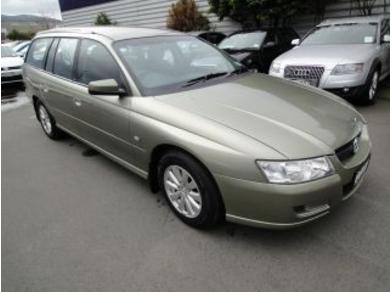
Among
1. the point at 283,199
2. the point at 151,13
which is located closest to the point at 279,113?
the point at 283,199

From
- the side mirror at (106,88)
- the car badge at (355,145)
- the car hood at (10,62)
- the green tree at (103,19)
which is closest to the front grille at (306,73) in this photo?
the car badge at (355,145)

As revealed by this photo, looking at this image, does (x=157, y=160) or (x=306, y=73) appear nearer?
(x=157, y=160)

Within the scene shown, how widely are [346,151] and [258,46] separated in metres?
6.41

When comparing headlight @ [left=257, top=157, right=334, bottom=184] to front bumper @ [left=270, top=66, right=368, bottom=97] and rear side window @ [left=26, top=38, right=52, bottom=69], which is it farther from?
rear side window @ [left=26, top=38, right=52, bottom=69]

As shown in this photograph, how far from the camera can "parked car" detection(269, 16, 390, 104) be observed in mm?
5996

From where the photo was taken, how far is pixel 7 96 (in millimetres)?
11109

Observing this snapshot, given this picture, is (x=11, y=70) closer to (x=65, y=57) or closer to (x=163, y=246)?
(x=65, y=57)

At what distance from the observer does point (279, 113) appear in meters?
3.09

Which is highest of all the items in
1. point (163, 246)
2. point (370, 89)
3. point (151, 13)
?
point (151, 13)

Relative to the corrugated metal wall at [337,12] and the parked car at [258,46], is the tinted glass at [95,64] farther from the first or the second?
the corrugated metal wall at [337,12]

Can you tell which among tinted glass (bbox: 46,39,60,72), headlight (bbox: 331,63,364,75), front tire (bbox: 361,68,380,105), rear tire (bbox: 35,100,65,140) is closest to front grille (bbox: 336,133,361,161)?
headlight (bbox: 331,63,364,75)

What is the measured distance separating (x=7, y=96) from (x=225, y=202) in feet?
33.4

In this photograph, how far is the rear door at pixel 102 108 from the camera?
3.65 meters

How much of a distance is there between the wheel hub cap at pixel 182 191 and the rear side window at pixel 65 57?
2.13 metres
